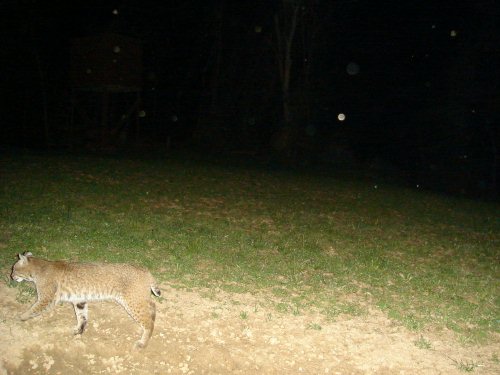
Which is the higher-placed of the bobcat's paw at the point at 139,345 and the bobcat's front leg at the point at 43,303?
the bobcat's front leg at the point at 43,303

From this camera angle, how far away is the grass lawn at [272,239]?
7.70m

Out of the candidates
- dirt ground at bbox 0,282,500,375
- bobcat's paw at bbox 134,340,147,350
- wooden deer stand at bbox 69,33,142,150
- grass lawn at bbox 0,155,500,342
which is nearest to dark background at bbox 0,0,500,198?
wooden deer stand at bbox 69,33,142,150

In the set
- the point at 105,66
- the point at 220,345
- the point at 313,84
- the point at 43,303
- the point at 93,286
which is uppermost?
the point at 313,84

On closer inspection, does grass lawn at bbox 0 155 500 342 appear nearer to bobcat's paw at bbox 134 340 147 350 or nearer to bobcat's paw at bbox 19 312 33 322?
bobcat's paw at bbox 134 340 147 350

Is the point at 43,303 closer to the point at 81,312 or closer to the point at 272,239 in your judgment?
the point at 81,312

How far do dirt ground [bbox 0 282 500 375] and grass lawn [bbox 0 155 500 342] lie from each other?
1.56 ft

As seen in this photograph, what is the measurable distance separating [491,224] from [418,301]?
927cm

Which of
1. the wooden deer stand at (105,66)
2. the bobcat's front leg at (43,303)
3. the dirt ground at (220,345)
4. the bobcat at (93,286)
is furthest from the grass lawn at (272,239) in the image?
the wooden deer stand at (105,66)

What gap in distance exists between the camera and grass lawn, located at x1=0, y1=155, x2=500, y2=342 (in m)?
7.70

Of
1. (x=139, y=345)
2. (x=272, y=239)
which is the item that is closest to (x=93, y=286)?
(x=139, y=345)

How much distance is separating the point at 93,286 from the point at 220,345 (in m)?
1.74

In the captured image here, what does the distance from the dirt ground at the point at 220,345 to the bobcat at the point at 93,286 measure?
26 cm

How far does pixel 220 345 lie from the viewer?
588cm

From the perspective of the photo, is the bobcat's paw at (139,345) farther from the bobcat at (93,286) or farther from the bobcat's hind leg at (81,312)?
the bobcat's hind leg at (81,312)
